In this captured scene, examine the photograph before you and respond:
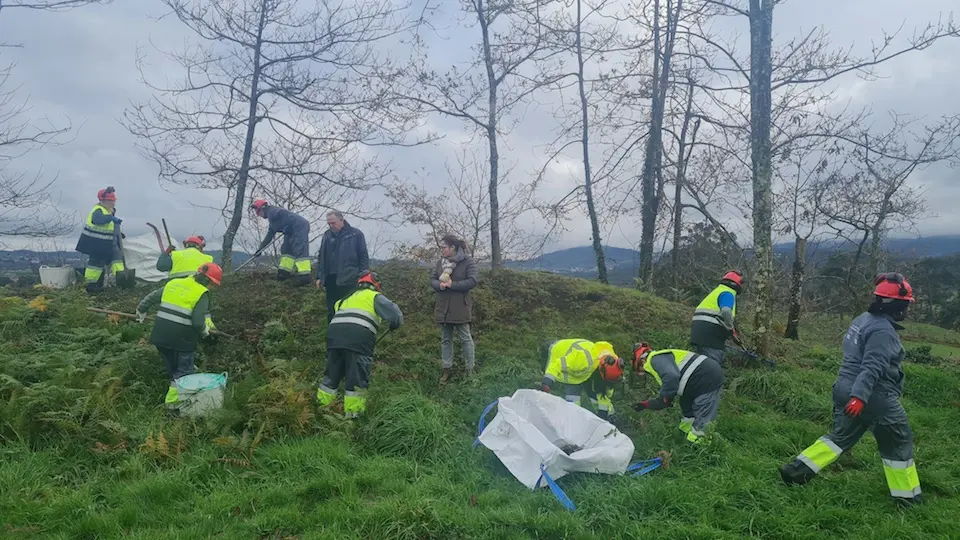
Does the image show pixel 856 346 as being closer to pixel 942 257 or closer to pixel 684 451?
pixel 684 451

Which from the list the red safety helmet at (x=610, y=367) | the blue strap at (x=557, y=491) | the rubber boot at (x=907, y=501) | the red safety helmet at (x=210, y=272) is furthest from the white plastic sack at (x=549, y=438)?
the red safety helmet at (x=210, y=272)

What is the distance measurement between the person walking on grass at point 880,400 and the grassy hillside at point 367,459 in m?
0.23

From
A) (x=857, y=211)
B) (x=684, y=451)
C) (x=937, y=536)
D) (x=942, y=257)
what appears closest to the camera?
(x=937, y=536)

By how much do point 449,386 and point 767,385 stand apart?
433 centimetres

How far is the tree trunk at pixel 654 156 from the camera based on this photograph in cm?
1402

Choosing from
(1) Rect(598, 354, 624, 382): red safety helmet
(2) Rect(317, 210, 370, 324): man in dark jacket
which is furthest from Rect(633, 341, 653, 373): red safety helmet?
(2) Rect(317, 210, 370, 324): man in dark jacket

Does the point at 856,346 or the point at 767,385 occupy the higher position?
the point at 856,346

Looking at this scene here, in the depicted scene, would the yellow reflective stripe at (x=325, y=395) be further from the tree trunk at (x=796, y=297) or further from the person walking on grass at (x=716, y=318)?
the tree trunk at (x=796, y=297)

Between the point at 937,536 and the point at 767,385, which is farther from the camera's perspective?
the point at 767,385

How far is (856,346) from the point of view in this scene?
4586 mm

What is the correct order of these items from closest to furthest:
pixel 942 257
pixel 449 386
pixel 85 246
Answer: pixel 449 386 → pixel 85 246 → pixel 942 257

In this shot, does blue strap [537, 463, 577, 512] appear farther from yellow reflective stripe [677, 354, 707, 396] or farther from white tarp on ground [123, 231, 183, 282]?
white tarp on ground [123, 231, 183, 282]

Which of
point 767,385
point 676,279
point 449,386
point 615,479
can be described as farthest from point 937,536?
point 676,279

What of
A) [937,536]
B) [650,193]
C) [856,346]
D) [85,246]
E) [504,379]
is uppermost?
[650,193]
